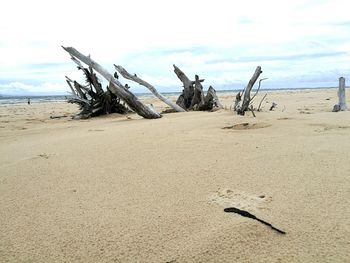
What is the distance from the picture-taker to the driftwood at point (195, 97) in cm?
921

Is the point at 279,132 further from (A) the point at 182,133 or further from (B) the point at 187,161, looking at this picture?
(B) the point at 187,161

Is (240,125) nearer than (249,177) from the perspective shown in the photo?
No

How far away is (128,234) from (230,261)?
515 mm

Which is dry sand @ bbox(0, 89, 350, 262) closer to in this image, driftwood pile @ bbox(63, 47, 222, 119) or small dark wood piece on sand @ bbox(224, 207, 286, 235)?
small dark wood piece on sand @ bbox(224, 207, 286, 235)

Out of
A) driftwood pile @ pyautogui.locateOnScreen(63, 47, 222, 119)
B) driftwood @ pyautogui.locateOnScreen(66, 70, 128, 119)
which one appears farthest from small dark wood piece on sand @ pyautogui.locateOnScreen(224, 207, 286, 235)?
driftwood @ pyautogui.locateOnScreen(66, 70, 128, 119)

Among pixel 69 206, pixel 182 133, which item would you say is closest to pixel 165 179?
pixel 69 206

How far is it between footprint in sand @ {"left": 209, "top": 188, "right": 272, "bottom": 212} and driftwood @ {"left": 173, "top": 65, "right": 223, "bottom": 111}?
7.08 metres

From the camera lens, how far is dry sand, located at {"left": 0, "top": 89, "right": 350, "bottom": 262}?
→ 4.96 feet

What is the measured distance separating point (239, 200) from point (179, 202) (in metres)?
0.35

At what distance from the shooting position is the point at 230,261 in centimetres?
141

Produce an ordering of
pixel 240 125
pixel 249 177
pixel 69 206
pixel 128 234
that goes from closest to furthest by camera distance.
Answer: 1. pixel 128 234
2. pixel 69 206
3. pixel 249 177
4. pixel 240 125

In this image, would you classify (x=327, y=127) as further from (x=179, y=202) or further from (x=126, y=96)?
(x=126, y=96)

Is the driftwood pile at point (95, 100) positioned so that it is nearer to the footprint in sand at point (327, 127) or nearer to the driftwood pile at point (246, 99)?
the driftwood pile at point (246, 99)

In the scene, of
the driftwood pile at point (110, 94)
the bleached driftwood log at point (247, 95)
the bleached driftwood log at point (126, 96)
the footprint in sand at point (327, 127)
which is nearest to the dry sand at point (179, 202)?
the footprint in sand at point (327, 127)
